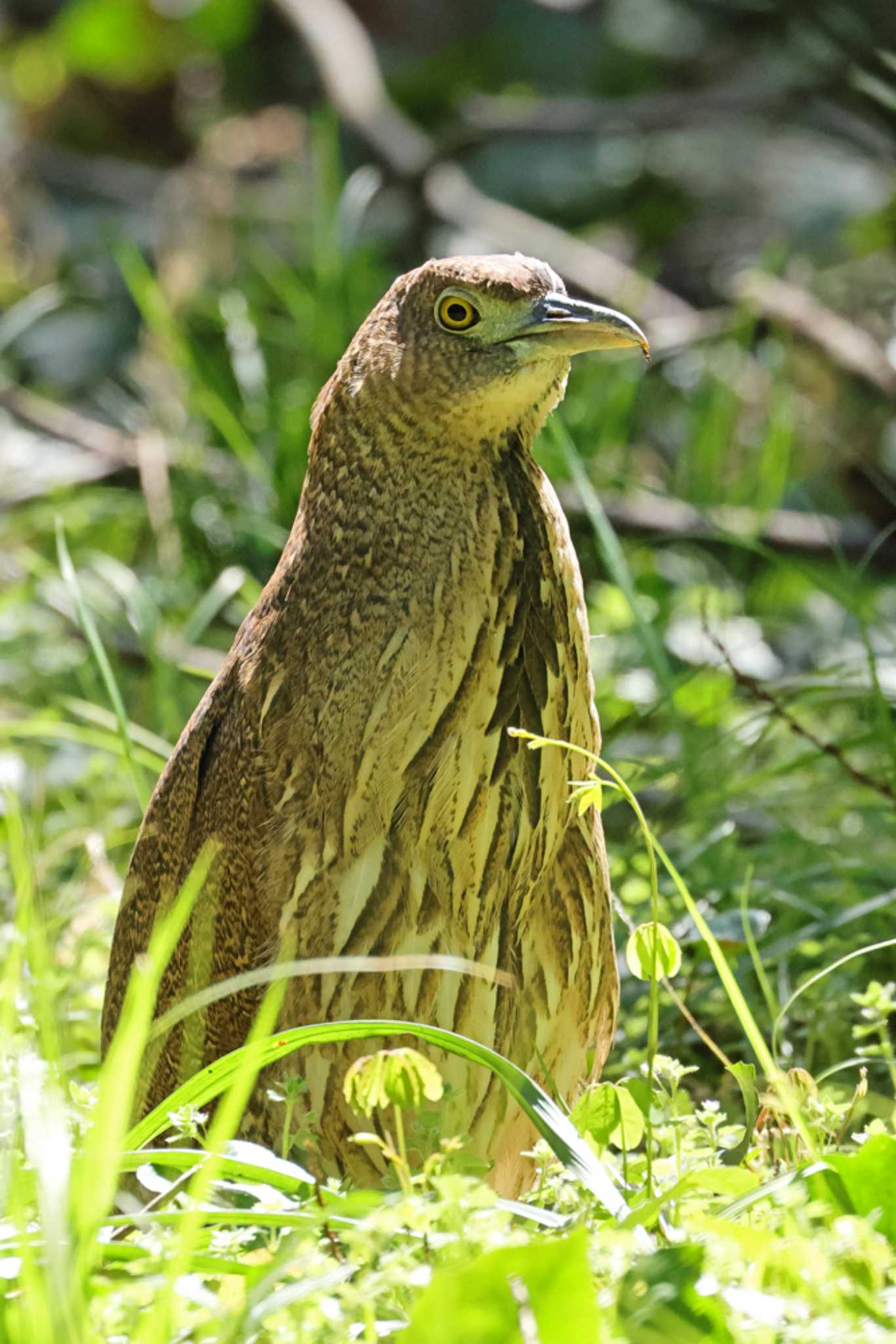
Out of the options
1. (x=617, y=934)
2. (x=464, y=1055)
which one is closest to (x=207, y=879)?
(x=464, y=1055)

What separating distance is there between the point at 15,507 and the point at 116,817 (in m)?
1.77

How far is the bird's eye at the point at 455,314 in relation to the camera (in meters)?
2.28

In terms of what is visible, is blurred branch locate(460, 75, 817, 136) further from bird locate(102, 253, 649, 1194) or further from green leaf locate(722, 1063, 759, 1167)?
green leaf locate(722, 1063, 759, 1167)

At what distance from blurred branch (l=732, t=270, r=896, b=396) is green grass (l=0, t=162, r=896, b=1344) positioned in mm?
100

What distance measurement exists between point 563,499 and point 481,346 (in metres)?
2.13

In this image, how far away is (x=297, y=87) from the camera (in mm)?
8039

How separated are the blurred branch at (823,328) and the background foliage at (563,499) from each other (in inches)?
0.9

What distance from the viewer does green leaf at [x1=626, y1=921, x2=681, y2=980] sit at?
1948mm

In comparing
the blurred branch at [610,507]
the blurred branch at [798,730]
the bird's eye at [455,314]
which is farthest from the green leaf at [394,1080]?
the blurred branch at [610,507]

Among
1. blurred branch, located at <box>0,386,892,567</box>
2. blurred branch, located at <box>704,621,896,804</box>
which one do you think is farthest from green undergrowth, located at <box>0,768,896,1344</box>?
blurred branch, located at <box>0,386,892,567</box>

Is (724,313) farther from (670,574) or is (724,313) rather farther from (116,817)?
(116,817)

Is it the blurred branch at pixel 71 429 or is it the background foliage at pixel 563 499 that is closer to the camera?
the background foliage at pixel 563 499

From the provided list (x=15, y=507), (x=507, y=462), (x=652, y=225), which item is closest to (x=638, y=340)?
(x=507, y=462)

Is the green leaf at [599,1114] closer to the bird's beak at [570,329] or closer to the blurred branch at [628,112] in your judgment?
the bird's beak at [570,329]
